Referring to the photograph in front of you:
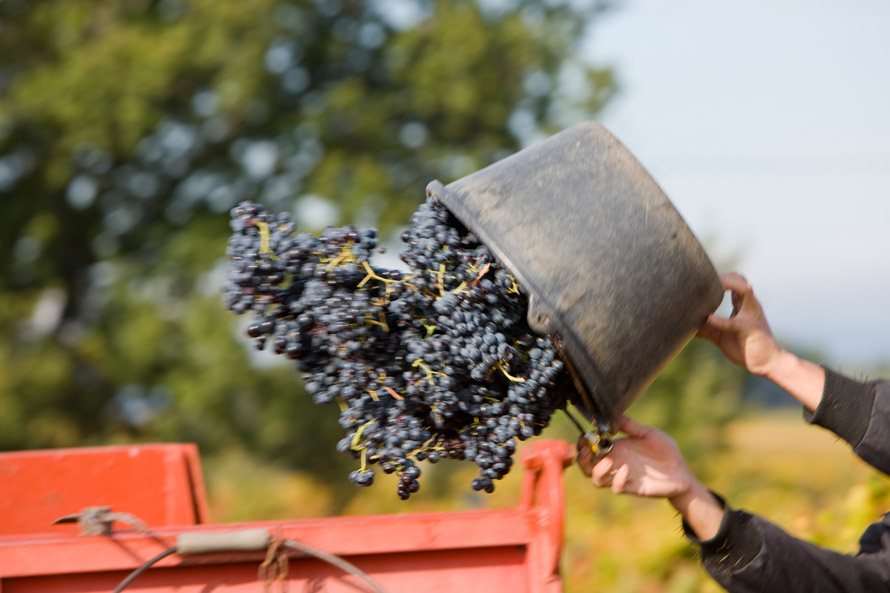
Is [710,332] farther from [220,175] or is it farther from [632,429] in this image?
[220,175]

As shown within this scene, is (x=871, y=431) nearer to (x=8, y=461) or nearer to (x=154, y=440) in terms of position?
(x=8, y=461)

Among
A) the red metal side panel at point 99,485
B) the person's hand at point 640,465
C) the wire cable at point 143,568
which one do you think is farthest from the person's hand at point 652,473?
the red metal side panel at point 99,485

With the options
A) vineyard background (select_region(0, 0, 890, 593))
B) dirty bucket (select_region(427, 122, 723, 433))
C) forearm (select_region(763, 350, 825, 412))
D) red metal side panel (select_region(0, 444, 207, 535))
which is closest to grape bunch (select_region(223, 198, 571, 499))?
dirty bucket (select_region(427, 122, 723, 433))

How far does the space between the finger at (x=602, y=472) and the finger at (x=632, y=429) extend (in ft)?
0.23

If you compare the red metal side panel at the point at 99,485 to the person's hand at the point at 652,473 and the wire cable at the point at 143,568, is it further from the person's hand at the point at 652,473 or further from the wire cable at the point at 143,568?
the person's hand at the point at 652,473

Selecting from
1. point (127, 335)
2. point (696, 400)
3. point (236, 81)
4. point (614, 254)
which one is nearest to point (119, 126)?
point (236, 81)

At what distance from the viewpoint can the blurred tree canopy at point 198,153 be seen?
5.59 m

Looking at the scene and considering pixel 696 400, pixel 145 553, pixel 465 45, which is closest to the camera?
pixel 145 553

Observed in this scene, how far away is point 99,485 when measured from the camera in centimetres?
228

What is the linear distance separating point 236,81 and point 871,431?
4.88m

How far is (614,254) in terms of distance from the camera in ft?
4.59

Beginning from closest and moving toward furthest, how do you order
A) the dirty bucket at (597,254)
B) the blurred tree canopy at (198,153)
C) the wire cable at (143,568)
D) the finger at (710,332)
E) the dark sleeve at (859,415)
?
1. the dirty bucket at (597,254)
2. the wire cable at (143,568)
3. the dark sleeve at (859,415)
4. the finger at (710,332)
5. the blurred tree canopy at (198,153)

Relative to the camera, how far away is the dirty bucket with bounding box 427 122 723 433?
1.36 metres

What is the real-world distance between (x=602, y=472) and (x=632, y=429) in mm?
104
